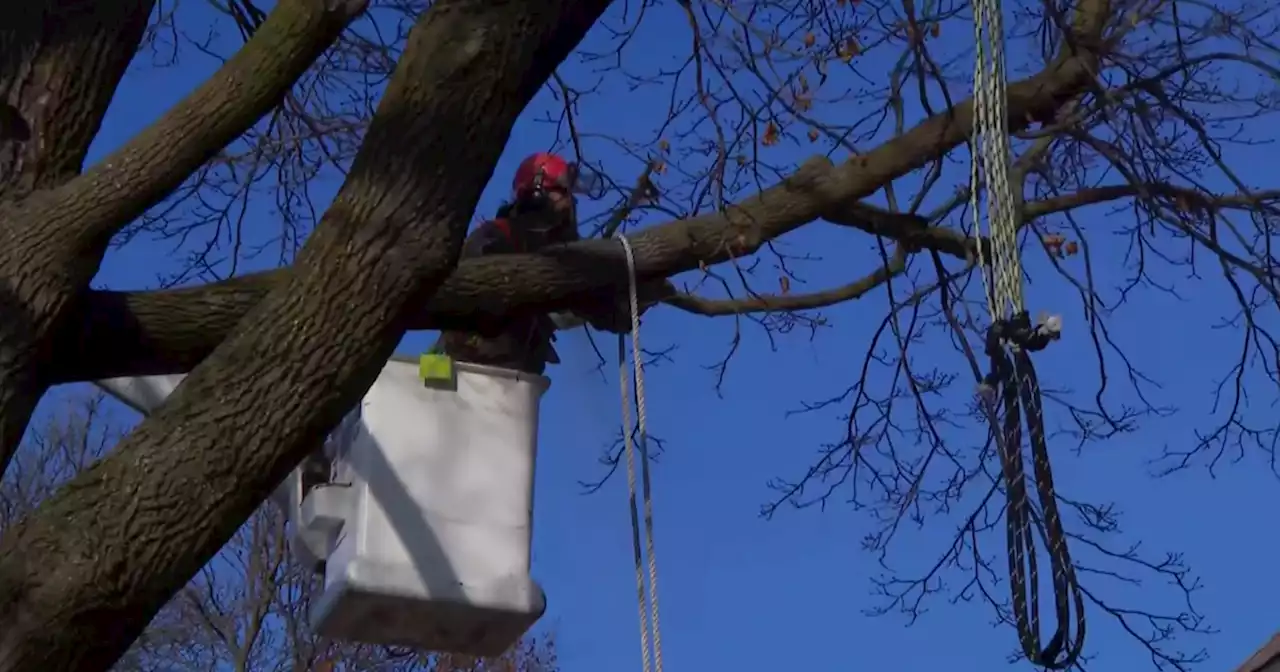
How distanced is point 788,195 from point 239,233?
1.99 metres

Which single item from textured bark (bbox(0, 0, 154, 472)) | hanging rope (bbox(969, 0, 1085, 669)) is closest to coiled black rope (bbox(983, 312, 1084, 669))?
hanging rope (bbox(969, 0, 1085, 669))

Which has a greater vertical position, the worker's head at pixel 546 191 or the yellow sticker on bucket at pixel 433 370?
the worker's head at pixel 546 191

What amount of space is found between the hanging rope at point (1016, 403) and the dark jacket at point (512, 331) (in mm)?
1116

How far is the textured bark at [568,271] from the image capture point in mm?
3734

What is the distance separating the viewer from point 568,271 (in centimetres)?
409

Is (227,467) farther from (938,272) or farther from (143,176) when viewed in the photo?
(938,272)

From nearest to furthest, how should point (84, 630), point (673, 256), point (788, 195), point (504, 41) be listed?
point (84, 630)
point (504, 41)
point (673, 256)
point (788, 195)

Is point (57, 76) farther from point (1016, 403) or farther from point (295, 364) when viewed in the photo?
point (1016, 403)

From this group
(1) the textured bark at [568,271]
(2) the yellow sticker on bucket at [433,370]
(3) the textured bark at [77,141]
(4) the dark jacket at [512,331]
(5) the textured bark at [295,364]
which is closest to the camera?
(5) the textured bark at [295,364]

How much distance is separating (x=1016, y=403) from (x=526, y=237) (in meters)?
1.47

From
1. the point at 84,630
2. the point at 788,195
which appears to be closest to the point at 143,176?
the point at 84,630

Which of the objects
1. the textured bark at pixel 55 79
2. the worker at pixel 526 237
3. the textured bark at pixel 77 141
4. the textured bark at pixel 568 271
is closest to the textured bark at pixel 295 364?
the textured bark at pixel 568 271

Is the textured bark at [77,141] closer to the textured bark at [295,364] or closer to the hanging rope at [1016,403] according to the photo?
the textured bark at [295,364]

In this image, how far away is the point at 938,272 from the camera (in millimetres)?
5641
